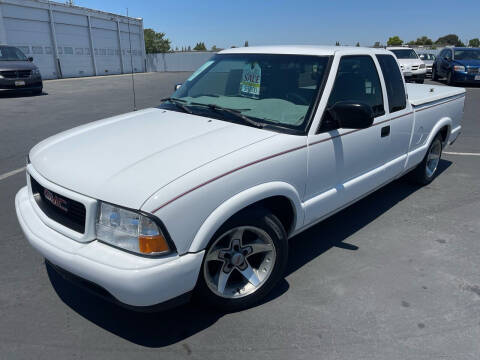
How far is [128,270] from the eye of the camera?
211 cm

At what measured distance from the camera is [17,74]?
1445 cm

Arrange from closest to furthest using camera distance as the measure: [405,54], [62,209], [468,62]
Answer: [62,209], [468,62], [405,54]

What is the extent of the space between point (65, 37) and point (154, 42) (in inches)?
1104

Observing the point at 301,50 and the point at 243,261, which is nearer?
the point at 243,261

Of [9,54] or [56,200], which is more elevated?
[9,54]

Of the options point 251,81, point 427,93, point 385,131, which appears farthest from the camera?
point 427,93

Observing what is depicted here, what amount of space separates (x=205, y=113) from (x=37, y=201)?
1.44 meters

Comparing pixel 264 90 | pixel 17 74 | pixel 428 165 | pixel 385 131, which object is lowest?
pixel 428 165

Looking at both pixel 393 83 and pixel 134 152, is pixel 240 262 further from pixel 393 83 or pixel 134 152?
pixel 393 83

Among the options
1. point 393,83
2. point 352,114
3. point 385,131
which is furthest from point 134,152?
point 393,83

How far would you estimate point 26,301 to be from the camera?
2859 mm

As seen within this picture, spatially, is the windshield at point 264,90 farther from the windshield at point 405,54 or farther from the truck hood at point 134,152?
the windshield at point 405,54

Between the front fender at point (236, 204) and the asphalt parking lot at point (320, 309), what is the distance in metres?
0.71

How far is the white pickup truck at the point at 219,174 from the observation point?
219cm
